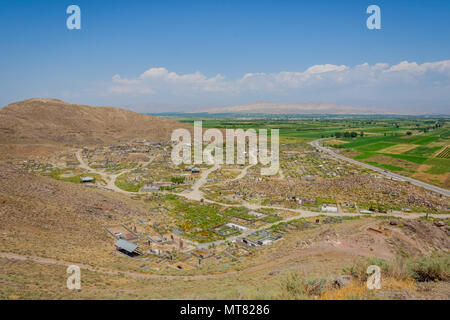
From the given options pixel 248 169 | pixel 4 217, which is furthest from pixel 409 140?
pixel 4 217

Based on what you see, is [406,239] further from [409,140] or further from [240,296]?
[409,140]

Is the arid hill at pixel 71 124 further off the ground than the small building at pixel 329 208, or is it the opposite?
the arid hill at pixel 71 124

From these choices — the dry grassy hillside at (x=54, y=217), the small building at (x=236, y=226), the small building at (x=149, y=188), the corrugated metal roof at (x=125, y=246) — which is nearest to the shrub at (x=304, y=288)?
the dry grassy hillside at (x=54, y=217)

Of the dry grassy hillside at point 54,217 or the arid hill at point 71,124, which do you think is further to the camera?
the arid hill at point 71,124

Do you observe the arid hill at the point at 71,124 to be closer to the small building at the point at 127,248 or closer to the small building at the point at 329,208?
the small building at the point at 127,248

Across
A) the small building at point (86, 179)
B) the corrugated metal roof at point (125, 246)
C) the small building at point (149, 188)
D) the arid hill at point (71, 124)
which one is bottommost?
the small building at point (149, 188)

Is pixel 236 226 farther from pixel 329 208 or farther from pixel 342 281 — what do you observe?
pixel 342 281

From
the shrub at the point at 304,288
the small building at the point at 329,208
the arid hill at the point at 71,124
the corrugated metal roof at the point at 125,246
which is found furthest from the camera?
the arid hill at the point at 71,124

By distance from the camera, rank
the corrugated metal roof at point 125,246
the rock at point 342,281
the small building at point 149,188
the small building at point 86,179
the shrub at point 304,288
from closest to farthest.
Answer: the shrub at point 304,288, the rock at point 342,281, the corrugated metal roof at point 125,246, the small building at point 149,188, the small building at point 86,179

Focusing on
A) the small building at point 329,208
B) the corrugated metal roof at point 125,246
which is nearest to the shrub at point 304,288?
the corrugated metal roof at point 125,246
